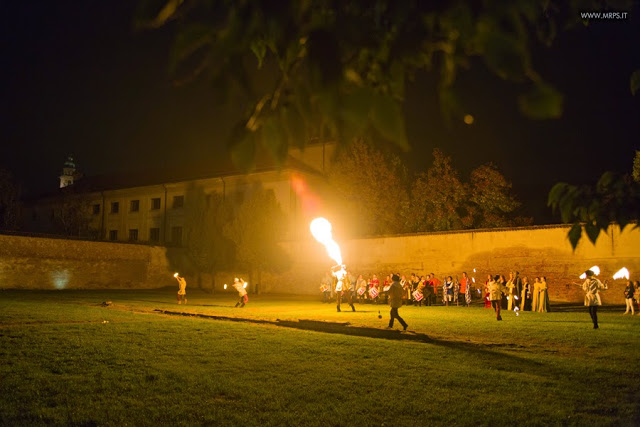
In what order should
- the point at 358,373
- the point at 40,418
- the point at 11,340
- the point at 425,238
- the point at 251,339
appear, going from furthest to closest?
the point at 425,238, the point at 251,339, the point at 11,340, the point at 358,373, the point at 40,418

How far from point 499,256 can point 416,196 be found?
1469 centimetres

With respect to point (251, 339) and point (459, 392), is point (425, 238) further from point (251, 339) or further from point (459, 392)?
point (459, 392)

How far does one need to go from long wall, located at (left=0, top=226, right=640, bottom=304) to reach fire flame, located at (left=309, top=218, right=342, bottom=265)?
61 centimetres

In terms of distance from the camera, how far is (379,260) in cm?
3797

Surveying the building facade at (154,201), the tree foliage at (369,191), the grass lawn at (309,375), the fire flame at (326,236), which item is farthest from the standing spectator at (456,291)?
the building facade at (154,201)

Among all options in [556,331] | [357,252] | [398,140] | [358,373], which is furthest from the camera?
[357,252]

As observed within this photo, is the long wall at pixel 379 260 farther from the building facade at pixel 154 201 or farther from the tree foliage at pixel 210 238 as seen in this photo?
the building facade at pixel 154 201

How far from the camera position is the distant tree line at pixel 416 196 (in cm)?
4375

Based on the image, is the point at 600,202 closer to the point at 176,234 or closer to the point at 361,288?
the point at 361,288

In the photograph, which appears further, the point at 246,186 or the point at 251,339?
the point at 246,186

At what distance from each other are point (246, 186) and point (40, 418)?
47.3 metres

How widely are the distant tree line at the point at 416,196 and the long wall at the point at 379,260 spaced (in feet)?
27.3

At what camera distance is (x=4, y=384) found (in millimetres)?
A: 8516

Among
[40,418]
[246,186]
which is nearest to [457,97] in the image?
[40,418]
